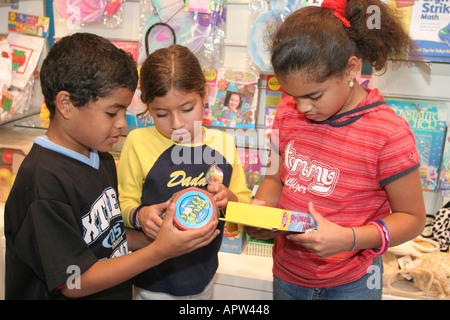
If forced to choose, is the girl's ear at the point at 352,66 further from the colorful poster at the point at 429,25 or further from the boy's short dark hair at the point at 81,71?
the colorful poster at the point at 429,25

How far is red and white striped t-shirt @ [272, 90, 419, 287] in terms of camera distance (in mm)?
1077

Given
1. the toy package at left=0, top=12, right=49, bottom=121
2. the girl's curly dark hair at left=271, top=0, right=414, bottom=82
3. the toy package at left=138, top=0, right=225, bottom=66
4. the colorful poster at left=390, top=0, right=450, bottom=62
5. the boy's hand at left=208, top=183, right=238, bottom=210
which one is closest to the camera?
the girl's curly dark hair at left=271, top=0, right=414, bottom=82

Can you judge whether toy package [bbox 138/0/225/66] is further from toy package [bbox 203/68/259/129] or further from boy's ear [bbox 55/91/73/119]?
boy's ear [bbox 55/91/73/119]

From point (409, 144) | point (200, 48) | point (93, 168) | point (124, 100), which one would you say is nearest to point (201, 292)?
point (93, 168)

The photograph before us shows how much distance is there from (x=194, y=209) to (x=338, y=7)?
2.22ft

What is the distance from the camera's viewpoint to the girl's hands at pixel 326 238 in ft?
3.37

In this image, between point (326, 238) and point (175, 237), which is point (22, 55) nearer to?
point (175, 237)

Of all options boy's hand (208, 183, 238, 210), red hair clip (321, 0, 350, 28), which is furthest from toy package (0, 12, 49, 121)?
red hair clip (321, 0, 350, 28)

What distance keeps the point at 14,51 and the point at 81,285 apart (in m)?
1.61

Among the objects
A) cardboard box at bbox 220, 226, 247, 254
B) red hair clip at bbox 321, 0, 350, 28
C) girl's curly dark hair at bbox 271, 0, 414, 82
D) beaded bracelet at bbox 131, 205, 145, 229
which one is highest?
red hair clip at bbox 321, 0, 350, 28

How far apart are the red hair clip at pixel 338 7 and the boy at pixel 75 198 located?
57 centimetres

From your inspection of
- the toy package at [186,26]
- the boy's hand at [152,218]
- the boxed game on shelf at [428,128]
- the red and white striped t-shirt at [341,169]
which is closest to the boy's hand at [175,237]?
the boy's hand at [152,218]

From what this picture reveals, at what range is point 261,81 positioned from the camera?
1914 millimetres

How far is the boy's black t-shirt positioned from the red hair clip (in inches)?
30.7
